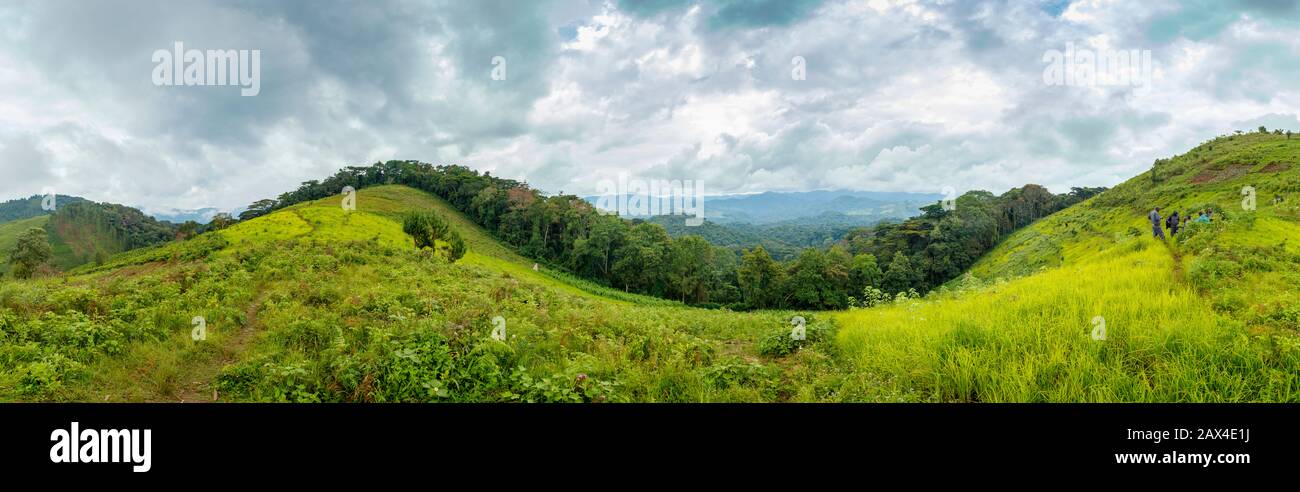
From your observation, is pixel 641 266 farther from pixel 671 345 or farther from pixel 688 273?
pixel 671 345

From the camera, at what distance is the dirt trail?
6348mm

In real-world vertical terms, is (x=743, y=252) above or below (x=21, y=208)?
below

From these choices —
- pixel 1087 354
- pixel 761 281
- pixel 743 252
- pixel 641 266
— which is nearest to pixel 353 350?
pixel 1087 354

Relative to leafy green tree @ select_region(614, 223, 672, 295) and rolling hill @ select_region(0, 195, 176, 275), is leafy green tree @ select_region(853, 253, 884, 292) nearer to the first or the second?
leafy green tree @ select_region(614, 223, 672, 295)

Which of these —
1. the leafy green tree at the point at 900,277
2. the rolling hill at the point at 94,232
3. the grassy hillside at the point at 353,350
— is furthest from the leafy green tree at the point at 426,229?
the rolling hill at the point at 94,232

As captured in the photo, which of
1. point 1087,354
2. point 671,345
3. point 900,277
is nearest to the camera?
point 1087,354

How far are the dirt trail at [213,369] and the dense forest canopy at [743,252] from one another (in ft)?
185

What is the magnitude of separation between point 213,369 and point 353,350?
2383 mm

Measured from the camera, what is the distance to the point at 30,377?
6.15 m

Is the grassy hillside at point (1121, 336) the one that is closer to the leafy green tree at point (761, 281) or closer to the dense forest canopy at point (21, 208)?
the leafy green tree at point (761, 281)

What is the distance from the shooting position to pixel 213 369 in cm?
752
